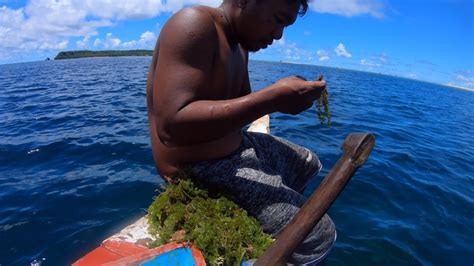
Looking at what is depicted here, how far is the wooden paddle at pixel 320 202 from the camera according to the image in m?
2.16

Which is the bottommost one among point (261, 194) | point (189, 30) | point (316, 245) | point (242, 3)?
point (316, 245)

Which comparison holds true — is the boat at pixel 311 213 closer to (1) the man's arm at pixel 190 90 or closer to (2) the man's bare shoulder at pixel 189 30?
(1) the man's arm at pixel 190 90

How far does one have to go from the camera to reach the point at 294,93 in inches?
87.8

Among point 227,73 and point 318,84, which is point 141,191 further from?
point 318,84

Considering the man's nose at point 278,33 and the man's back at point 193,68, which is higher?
the man's nose at point 278,33

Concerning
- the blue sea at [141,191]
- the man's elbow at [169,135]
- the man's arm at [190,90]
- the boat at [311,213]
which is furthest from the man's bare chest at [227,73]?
the blue sea at [141,191]

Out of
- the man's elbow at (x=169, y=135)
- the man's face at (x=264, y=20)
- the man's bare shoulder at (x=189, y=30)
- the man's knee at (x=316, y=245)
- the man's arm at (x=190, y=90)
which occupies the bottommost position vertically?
the man's knee at (x=316, y=245)

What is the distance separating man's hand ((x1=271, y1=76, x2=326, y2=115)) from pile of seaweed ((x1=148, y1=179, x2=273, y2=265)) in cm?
105

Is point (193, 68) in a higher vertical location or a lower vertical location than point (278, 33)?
lower

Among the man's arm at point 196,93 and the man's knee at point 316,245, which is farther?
the man's knee at point 316,245

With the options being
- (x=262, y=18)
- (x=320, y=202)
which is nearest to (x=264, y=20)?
(x=262, y=18)

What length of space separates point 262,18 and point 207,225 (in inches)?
67.1

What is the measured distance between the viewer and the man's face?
8.20ft

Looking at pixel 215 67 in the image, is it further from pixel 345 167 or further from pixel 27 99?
pixel 27 99
